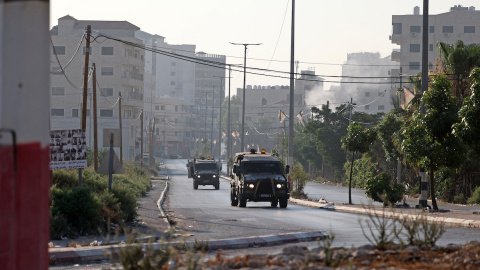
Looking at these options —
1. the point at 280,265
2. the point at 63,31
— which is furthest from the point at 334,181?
the point at 280,265

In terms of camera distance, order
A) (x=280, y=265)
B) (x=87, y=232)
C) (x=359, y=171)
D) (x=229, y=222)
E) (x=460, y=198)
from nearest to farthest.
Result: (x=280, y=265) → (x=87, y=232) → (x=229, y=222) → (x=460, y=198) → (x=359, y=171)

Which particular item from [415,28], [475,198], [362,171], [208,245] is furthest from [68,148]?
[415,28]

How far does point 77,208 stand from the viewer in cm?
2005

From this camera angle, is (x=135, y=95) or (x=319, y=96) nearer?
(x=135, y=95)

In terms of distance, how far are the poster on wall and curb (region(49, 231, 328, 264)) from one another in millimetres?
4337

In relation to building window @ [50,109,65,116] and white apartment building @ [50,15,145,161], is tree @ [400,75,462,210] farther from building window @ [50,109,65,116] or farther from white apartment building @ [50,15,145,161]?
building window @ [50,109,65,116]

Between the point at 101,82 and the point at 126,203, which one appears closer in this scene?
the point at 126,203

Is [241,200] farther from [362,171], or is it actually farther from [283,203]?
[362,171]

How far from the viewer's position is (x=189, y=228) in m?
22.5

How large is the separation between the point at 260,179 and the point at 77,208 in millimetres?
16806

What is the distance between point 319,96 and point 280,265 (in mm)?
182526

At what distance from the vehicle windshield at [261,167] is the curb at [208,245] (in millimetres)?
17324

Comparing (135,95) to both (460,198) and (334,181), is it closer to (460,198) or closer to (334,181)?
(334,181)

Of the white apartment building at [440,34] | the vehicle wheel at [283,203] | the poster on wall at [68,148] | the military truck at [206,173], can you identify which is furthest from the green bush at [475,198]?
the white apartment building at [440,34]
